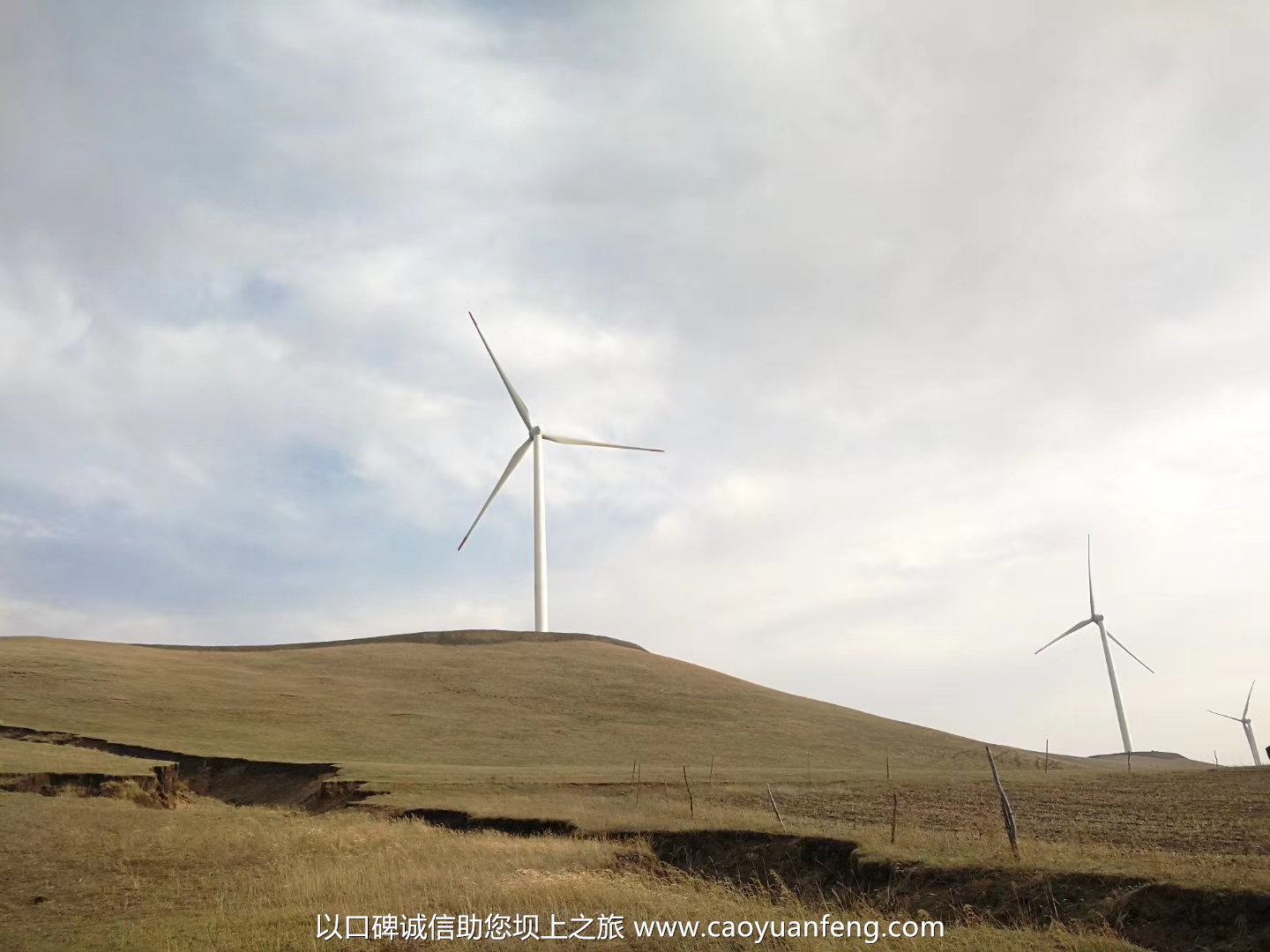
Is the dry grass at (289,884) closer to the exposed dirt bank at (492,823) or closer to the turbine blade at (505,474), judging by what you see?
the exposed dirt bank at (492,823)

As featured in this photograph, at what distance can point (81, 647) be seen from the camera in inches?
2798

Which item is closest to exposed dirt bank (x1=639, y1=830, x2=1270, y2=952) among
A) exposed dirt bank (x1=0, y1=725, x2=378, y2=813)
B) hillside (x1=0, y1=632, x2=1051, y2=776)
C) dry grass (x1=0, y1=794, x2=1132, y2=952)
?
dry grass (x1=0, y1=794, x2=1132, y2=952)

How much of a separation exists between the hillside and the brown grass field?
40 centimetres

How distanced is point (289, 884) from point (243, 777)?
23.5m

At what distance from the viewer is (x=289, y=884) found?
14.6 m

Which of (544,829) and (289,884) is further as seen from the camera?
(544,829)

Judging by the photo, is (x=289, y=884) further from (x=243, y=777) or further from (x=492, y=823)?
(x=243, y=777)

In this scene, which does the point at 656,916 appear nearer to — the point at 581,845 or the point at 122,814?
the point at 581,845

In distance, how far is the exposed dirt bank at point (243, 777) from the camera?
102 feet

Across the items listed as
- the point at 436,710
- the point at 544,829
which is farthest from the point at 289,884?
the point at 436,710

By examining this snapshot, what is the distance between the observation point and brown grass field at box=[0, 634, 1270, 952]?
11.9 m

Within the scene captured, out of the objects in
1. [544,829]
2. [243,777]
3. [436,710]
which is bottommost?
[544,829]

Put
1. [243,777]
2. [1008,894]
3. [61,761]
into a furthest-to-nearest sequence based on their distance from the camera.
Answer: [243,777]
[61,761]
[1008,894]

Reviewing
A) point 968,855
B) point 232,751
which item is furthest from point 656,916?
point 232,751
